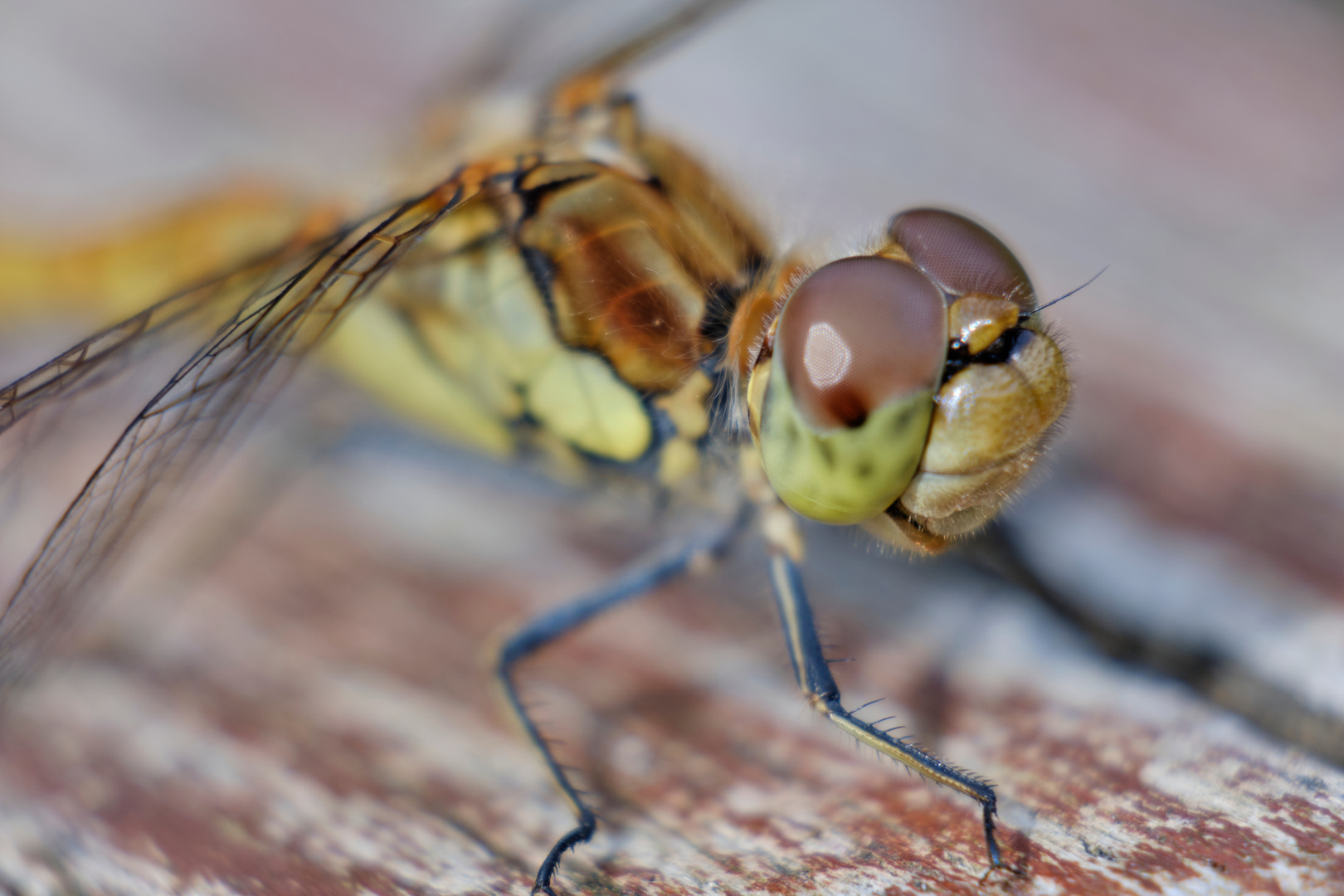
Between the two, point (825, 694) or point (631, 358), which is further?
point (631, 358)

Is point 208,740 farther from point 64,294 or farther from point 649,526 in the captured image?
point 64,294

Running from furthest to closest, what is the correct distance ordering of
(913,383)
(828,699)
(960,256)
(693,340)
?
(693,340)
(828,699)
(960,256)
(913,383)

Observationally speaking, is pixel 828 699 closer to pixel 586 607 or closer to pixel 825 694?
pixel 825 694

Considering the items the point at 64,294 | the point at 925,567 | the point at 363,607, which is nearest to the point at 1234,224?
the point at 925,567

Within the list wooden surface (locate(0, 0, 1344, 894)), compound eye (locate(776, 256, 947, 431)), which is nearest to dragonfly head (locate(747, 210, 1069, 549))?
compound eye (locate(776, 256, 947, 431))

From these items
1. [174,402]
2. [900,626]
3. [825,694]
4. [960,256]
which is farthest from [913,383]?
[174,402]

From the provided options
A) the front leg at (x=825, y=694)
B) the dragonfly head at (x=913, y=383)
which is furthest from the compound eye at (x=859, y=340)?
the front leg at (x=825, y=694)

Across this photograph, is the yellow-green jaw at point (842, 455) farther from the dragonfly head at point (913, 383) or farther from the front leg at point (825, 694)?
the front leg at point (825, 694)

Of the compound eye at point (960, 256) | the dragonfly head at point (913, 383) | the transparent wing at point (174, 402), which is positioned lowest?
the transparent wing at point (174, 402)
